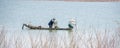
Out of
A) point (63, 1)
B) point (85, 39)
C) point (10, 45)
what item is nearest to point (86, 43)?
point (85, 39)

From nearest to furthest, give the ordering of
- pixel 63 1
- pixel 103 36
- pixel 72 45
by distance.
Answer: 1. pixel 72 45
2. pixel 103 36
3. pixel 63 1

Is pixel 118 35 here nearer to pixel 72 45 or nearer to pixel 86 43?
pixel 86 43

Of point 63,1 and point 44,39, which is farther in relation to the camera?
point 63,1

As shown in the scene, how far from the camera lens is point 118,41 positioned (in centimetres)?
888

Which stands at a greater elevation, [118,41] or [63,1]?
[118,41]

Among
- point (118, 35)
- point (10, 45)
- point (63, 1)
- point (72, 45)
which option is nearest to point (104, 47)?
point (72, 45)

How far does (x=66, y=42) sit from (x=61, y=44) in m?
0.25

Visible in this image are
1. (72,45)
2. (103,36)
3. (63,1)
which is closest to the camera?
(72,45)

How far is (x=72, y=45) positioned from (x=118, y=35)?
53.9 inches

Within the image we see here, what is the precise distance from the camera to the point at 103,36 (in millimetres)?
8758

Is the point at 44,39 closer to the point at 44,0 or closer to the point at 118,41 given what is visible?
the point at 118,41

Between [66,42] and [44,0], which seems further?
[44,0]

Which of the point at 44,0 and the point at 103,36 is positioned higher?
the point at 103,36

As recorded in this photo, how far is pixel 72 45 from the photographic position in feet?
27.0
